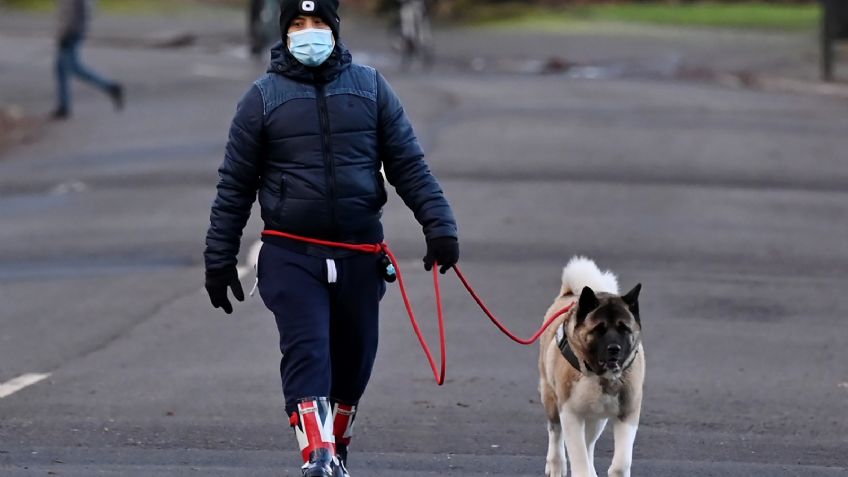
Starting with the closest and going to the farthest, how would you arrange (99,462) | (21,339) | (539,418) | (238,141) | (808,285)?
(238,141)
(99,462)
(539,418)
(21,339)
(808,285)

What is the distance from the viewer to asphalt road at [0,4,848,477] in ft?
27.4

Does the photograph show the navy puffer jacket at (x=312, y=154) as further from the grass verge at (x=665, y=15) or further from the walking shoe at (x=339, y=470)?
the grass verge at (x=665, y=15)

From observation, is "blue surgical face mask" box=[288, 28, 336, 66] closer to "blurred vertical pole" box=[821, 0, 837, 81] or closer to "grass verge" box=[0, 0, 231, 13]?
"blurred vertical pole" box=[821, 0, 837, 81]

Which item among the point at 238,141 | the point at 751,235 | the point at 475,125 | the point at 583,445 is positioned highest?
the point at 238,141

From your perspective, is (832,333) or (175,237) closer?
(832,333)

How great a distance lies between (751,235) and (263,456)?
26.7 ft

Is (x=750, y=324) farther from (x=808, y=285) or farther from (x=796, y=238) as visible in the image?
(x=796, y=238)

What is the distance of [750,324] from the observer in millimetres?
11758

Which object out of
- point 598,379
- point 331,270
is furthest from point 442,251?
point 598,379

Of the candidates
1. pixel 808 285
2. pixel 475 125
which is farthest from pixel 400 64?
pixel 808 285

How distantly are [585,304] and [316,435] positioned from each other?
3.78ft

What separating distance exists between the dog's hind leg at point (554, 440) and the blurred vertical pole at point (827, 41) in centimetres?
2070

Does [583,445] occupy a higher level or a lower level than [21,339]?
higher

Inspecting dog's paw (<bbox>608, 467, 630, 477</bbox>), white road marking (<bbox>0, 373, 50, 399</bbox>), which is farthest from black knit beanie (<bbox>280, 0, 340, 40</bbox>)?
white road marking (<bbox>0, 373, 50, 399</bbox>)
